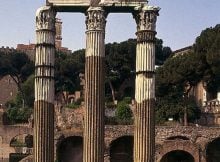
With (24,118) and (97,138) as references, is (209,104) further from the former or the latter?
(97,138)

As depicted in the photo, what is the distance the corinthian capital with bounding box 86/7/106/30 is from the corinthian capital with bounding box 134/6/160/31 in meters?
0.82

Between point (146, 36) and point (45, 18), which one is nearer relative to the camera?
point (146, 36)

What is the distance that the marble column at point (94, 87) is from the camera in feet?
49.1

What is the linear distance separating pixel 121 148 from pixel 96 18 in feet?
71.1

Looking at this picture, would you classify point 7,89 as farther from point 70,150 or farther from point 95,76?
point 95,76

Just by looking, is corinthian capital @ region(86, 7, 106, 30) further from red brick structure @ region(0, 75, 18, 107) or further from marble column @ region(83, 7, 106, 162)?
red brick structure @ region(0, 75, 18, 107)

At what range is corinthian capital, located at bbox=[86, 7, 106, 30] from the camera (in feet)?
50.1

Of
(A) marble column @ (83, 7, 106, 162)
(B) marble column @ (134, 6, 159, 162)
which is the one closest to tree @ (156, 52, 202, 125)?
(B) marble column @ (134, 6, 159, 162)

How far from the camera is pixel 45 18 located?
1549 centimetres

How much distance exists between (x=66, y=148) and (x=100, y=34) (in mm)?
21689

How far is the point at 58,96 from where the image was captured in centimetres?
5688

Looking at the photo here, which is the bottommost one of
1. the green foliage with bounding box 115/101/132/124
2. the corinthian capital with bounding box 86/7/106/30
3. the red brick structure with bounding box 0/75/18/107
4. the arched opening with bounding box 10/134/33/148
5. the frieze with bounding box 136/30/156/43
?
the arched opening with bounding box 10/134/33/148

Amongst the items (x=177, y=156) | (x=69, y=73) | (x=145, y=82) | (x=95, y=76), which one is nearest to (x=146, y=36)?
(x=145, y=82)

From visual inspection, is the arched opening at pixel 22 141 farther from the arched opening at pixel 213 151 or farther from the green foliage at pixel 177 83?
the arched opening at pixel 213 151
